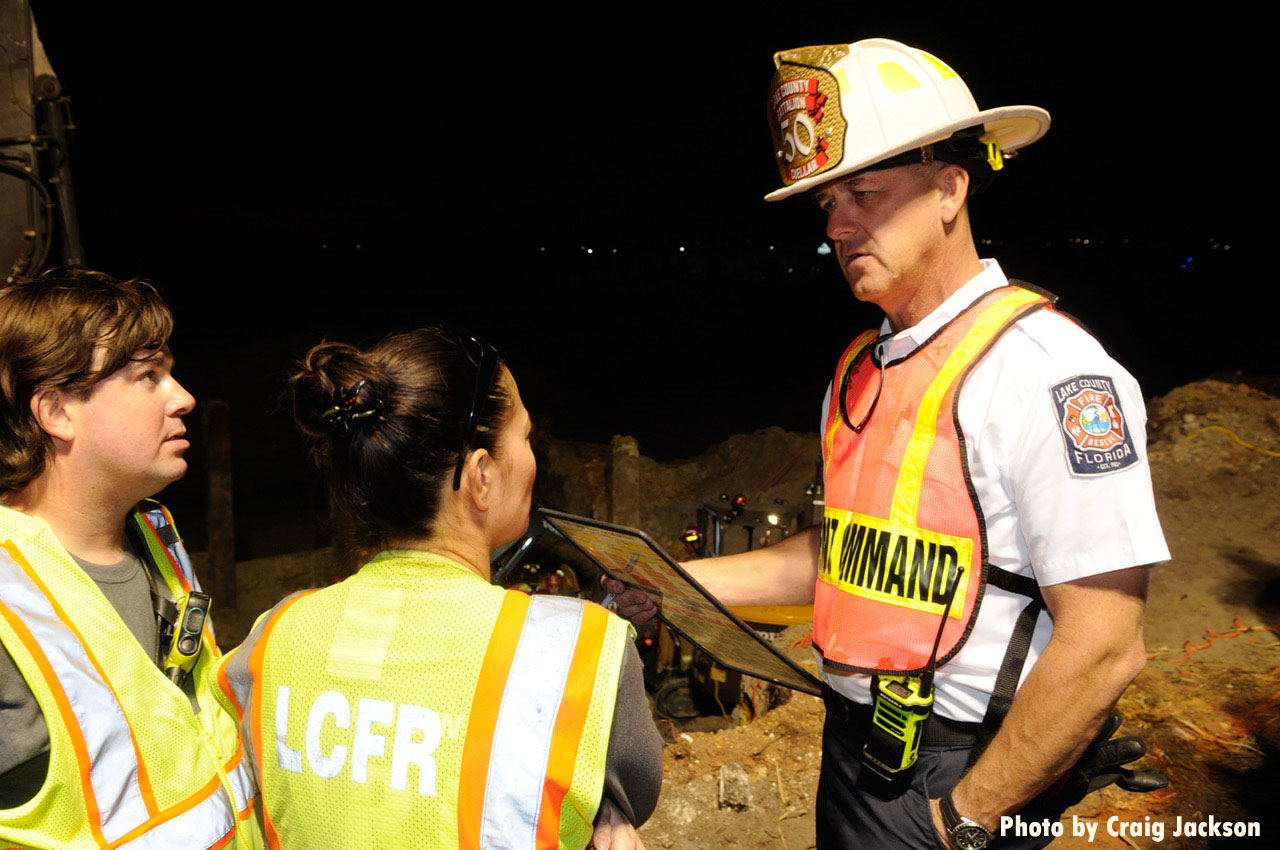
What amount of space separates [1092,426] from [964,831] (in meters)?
0.93

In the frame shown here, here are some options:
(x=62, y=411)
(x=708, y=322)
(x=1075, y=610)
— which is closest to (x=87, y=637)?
(x=62, y=411)

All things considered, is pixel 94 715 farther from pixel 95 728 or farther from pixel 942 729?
pixel 942 729

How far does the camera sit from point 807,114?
6.52ft

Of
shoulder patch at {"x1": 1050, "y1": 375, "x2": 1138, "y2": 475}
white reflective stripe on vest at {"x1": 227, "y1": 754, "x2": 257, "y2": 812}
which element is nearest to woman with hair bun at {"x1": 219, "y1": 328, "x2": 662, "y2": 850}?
white reflective stripe on vest at {"x1": 227, "y1": 754, "x2": 257, "y2": 812}

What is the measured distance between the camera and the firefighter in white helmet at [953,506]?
5.12 feet

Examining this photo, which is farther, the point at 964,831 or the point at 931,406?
the point at 931,406

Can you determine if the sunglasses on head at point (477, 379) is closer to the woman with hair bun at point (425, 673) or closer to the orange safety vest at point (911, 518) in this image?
the woman with hair bun at point (425, 673)

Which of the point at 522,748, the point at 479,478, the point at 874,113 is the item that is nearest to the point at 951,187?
the point at 874,113

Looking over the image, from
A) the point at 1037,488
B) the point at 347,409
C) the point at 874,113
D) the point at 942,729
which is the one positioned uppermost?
the point at 874,113

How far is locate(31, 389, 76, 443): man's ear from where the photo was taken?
1807 millimetres

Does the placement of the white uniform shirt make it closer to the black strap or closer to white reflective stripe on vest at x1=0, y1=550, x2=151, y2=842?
the black strap

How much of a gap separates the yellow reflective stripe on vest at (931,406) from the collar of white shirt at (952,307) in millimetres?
91

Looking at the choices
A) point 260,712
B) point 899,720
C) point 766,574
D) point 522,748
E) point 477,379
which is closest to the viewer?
point 522,748

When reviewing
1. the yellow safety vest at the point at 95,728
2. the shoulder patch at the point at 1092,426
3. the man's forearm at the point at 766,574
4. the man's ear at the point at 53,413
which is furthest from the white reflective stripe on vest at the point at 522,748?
the man's ear at the point at 53,413
